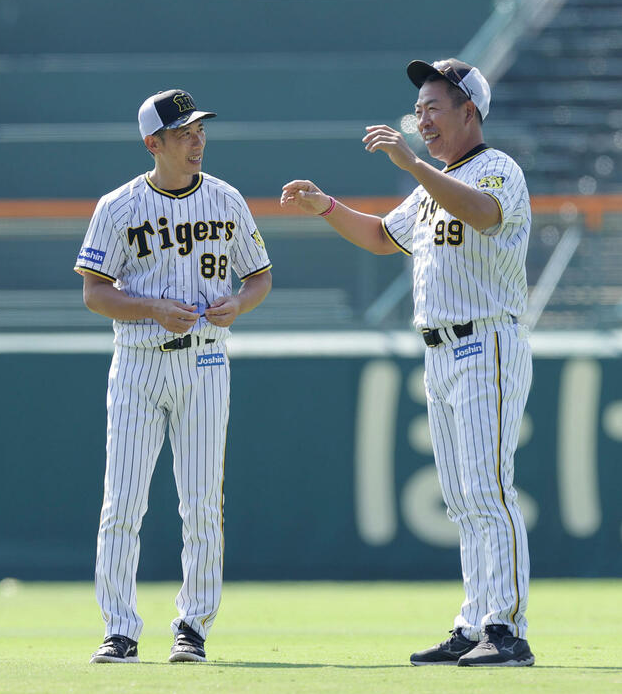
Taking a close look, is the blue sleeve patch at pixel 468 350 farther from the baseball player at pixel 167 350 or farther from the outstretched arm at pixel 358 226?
the baseball player at pixel 167 350

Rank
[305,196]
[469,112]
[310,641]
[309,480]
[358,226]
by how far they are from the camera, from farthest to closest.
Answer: [309,480]
[310,641]
[358,226]
[305,196]
[469,112]

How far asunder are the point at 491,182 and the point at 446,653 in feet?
5.12

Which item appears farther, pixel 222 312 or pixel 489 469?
pixel 222 312

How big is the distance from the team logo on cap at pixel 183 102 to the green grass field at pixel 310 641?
6.32 feet

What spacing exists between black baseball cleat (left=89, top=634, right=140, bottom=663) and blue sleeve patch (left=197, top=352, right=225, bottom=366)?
99 cm

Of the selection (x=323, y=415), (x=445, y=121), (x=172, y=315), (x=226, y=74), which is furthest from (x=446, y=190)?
(x=226, y=74)

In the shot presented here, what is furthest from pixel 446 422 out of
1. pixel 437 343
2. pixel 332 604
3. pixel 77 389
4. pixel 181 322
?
pixel 77 389

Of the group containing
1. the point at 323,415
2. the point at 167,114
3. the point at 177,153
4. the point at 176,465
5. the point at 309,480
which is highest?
the point at 167,114

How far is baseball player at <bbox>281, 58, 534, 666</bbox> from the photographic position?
411cm

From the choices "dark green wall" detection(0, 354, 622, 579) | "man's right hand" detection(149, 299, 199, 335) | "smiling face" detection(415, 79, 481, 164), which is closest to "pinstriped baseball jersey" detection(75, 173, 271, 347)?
"man's right hand" detection(149, 299, 199, 335)

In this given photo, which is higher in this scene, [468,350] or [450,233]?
[450,233]

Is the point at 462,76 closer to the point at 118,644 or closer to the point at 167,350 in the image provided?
the point at 167,350

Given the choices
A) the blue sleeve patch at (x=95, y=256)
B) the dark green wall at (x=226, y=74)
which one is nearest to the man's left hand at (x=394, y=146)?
the blue sleeve patch at (x=95, y=256)

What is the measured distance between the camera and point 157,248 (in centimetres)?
453
